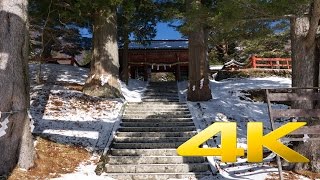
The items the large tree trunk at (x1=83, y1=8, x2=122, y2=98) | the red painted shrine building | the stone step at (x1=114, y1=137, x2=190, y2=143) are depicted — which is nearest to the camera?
the stone step at (x1=114, y1=137, x2=190, y2=143)

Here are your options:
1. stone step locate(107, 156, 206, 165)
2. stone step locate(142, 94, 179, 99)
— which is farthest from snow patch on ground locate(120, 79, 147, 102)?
stone step locate(107, 156, 206, 165)

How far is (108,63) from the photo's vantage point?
49.0 feet

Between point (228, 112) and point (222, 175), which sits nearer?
point (222, 175)

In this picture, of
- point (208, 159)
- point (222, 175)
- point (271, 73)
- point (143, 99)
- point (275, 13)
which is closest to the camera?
point (275, 13)

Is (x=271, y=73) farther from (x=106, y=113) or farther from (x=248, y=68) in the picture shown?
(x=106, y=113)

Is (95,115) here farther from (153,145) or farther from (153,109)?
(153,145)

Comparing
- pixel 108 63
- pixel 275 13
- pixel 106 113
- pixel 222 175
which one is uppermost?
pixel 275 13

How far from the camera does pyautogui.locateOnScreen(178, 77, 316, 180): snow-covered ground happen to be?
337 inches

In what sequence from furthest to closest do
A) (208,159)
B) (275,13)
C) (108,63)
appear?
(108,63) → (208,159) → (275,13)

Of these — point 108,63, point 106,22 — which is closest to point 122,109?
point 108,63

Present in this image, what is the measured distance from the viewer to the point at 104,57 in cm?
1491

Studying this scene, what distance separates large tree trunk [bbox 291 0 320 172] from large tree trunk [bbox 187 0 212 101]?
661 cm

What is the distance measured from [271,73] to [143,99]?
909cm

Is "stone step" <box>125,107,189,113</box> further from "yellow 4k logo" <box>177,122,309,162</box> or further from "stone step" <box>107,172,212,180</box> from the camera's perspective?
"yellow 4k logo" <box>177,122,309,162</box>
